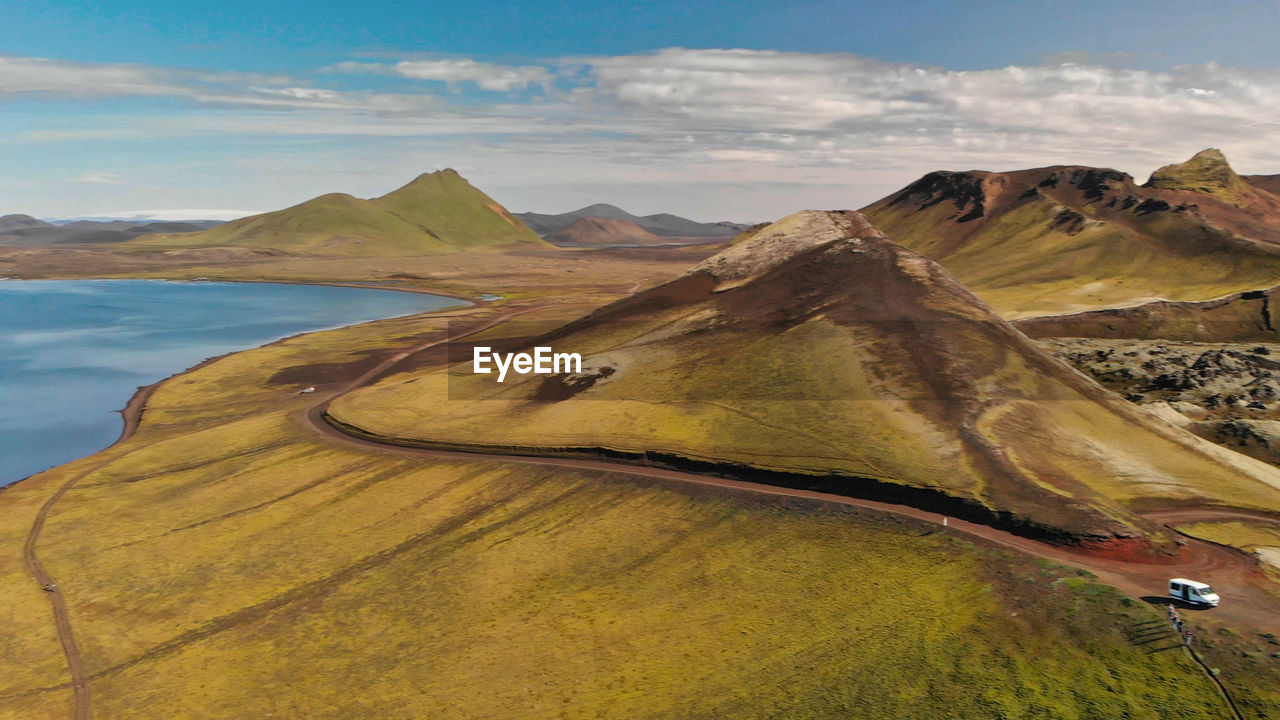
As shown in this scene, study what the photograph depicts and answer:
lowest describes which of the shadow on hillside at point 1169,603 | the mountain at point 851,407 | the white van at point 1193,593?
the shadow on hillside at point 1169,603

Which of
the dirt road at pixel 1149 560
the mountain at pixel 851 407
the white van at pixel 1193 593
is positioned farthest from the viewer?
the mountain at pixel 851 407

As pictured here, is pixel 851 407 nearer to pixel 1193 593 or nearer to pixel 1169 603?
pixel 1169 603

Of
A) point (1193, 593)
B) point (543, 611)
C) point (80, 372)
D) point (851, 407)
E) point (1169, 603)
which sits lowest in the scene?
point (543, 611)

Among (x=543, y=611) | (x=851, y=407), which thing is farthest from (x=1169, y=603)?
(x=543, y=611)

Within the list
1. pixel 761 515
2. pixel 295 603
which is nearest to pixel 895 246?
pixel 761 515

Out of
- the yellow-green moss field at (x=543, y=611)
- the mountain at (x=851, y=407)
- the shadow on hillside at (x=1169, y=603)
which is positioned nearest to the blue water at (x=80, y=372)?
the yellow-green moss field at (x=543, y=611)

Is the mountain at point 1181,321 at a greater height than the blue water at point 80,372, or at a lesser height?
greater

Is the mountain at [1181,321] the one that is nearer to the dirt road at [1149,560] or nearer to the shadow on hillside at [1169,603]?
the dirt road at [1149,560]

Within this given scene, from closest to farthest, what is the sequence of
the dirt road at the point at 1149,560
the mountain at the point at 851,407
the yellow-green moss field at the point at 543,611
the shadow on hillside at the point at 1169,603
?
the yellow-green moss field at the point at 543,611 → the shadow on hillside at the point at 1169,603 → the dirt road at the point at 1149,560 → the mountain at the point at 851,407
